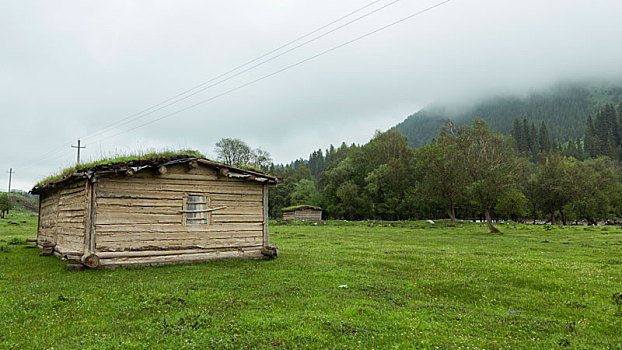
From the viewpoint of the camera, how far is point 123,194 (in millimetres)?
15812

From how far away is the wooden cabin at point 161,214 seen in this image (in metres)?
15.3

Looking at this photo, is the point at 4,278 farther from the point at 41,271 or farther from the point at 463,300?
the point at 463,300

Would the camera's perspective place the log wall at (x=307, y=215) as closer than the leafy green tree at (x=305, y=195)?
Yes

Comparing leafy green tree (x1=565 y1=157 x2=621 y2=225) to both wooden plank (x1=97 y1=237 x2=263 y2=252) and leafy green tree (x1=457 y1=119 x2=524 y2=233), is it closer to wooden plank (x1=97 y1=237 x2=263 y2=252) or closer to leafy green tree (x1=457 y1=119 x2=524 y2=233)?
leafy green tree (x1=457 y1=119 x2=524 y2=233)

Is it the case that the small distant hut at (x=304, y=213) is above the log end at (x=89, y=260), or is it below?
above

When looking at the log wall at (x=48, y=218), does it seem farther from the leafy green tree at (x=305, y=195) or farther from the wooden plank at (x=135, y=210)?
the leafy green tree at (x=305, y=195)

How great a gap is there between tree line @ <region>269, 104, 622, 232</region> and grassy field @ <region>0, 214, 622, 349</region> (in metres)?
18.3

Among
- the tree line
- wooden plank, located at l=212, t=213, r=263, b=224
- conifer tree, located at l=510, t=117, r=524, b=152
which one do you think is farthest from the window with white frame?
conifer tree, located at l=510, t=117, r=524, b=152

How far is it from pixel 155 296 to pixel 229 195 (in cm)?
820

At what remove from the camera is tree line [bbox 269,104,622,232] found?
1661 inches

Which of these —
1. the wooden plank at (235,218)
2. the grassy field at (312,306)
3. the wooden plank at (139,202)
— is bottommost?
the grassy field at (312,306)

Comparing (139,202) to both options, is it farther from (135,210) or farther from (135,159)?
(135,159)

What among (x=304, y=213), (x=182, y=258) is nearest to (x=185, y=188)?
(x=182, y=258)

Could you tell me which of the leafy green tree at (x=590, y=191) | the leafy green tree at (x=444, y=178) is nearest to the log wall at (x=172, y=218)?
the leafy green tree at (x=444, y=178)
